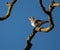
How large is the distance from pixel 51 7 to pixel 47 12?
161mm

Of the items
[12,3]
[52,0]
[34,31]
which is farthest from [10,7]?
[52,0]

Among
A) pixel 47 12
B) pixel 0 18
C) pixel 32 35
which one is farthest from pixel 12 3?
pixel 47 12

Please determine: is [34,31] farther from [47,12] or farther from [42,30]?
[47,12]

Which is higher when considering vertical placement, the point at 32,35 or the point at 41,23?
the point at 32,35

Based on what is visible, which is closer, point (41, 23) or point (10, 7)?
point (10, 7)

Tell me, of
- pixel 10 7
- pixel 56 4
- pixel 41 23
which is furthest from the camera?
pixel 41 23

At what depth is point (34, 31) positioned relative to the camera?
21.4ft

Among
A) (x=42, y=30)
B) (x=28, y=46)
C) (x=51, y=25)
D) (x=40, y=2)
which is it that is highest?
(x=40, y=2)

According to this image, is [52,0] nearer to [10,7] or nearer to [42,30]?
[42,30]

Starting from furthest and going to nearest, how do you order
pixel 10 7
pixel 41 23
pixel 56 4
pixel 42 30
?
1. pixel 41 23
2. pixel 10 7
3. pixel 42 30
4. pixel 56 4

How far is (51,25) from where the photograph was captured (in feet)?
18.5

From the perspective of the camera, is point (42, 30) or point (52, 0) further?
point (42, 30)

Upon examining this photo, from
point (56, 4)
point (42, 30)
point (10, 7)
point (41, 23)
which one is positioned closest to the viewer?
point (56, 4)

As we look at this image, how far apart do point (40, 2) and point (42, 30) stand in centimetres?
85
